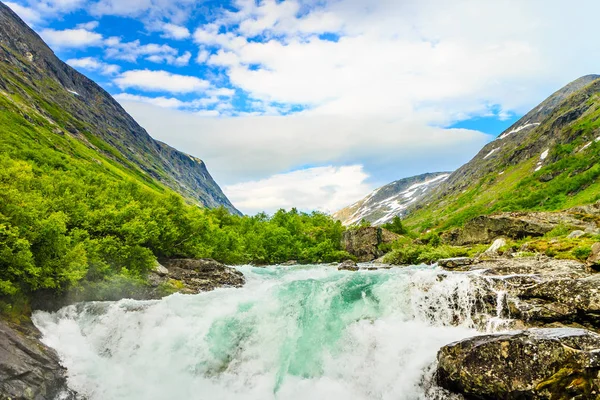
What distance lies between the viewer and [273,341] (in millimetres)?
19438

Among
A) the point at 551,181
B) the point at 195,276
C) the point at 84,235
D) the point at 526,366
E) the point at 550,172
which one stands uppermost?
the point at 550,172

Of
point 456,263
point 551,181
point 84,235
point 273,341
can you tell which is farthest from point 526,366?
point 551,181

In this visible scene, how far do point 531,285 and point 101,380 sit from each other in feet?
71.7

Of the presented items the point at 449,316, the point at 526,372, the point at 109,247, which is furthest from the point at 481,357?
the point at 109,247

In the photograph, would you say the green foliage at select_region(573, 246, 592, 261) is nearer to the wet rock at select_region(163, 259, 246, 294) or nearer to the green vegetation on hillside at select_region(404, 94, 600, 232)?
the wet rock at select_region(163, 259, 246, 294)

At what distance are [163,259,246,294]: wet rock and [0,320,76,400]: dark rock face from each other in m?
14.5

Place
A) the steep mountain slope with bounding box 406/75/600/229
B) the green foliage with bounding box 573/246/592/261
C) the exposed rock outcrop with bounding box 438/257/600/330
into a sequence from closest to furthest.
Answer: the exposed rock outcrop with bounding box 438/257/600/330, the green foliage with bounding box 573/246/592/261, the steep mountain slope with bounding box 406/75/600/229

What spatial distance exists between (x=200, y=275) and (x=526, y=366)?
32.0m

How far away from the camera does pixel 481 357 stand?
41.7 feet

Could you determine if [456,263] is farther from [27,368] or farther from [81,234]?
[81,234]

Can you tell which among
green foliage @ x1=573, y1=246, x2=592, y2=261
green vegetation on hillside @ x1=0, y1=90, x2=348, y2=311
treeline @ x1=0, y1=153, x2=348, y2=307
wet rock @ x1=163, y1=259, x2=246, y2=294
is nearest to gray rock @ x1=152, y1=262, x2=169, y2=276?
wet rock @ x1=163, y1=259, x2=246, y2=294

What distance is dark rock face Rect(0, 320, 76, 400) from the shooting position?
14273 millimetres

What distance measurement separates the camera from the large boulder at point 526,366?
10883 millimetres

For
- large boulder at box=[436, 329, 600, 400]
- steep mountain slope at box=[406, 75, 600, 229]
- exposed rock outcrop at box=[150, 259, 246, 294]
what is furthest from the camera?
steep mountain slope at box=[406, 75, 600, 229]
